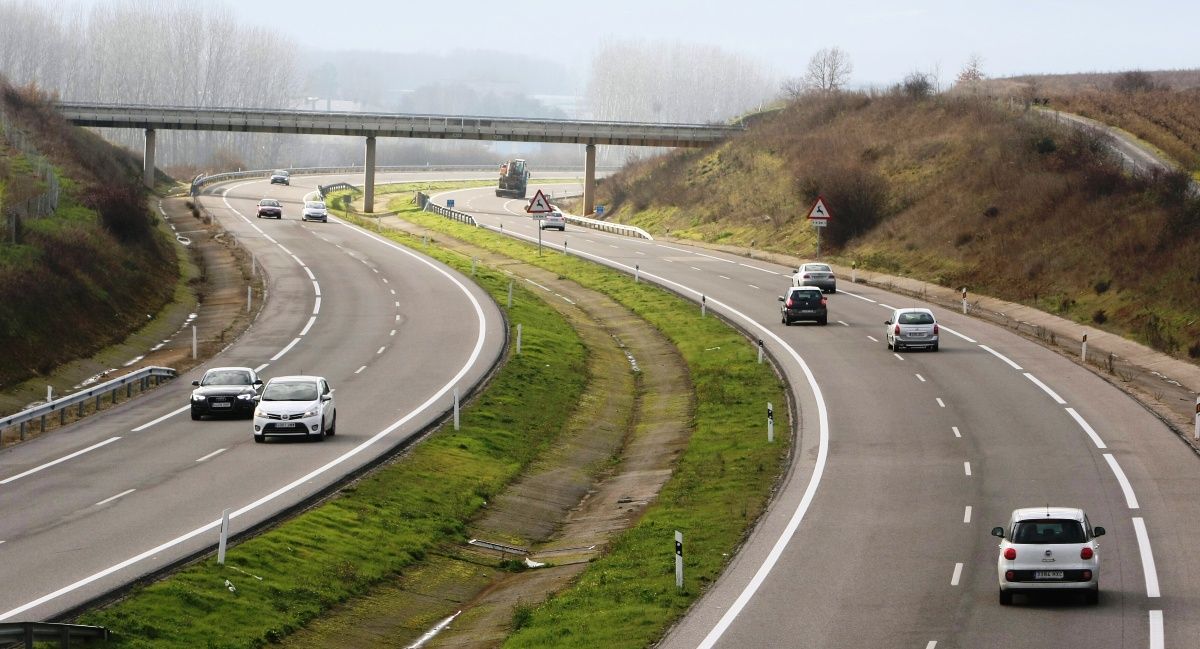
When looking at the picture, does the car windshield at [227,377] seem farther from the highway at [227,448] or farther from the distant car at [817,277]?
the distant car at [817,277]

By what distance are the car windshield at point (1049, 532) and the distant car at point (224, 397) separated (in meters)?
23.2

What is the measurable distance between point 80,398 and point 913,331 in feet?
86.9

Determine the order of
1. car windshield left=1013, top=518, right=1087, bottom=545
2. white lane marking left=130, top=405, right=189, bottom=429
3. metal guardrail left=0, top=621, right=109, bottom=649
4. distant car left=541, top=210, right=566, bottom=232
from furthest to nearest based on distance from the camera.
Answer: distant car left=541, top=210, right=566, bottom=232
white lane marking left=130, top=405, right=189, bottom=429
car windshield left=1013, top=518, right=1087, bottom=545
metal guardrail left=0, top=621, right=109, bottom=649

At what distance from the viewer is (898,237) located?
3142 inches

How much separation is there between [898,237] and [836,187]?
6500 mm

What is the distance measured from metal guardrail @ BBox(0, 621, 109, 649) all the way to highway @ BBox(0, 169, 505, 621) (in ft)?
3.21

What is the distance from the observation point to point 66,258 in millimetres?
58938

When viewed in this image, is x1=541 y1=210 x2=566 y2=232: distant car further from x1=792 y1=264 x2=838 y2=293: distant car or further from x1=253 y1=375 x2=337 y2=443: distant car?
x1=253 y1=375 x2=337 y2=443: distant car

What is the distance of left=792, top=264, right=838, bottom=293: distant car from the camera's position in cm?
6619

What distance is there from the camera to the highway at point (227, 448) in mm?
24031

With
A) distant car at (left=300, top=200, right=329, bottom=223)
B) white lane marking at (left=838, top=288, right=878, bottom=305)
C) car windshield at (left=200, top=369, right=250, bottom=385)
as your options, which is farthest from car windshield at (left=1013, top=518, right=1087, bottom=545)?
distant car at (left=300, top=200, right=329, bottom=223)

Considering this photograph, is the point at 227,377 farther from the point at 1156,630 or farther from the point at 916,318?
the point at 1156,630

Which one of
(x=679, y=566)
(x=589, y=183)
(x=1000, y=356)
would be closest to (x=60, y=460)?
(x=679, y=566)

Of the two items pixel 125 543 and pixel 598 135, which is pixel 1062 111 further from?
pixel 125 543
